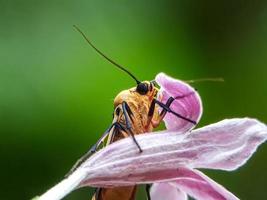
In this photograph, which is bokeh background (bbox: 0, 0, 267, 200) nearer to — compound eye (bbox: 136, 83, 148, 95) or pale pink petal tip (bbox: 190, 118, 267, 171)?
compound eye (bbox: 136, 83, 148, 95)

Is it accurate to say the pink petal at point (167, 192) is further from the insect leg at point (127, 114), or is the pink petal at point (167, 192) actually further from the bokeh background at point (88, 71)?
the bokeh background at point (88, 71)

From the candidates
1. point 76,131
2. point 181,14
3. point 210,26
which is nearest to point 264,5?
point 210,26

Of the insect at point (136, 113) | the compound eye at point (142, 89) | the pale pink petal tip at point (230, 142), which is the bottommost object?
the pale pink petal tip at point (230, 142)

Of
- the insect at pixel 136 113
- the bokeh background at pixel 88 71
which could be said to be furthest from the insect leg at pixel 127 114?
the bokeh background at pixel 88 71

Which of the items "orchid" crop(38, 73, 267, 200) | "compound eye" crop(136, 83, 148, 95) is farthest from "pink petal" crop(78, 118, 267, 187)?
"compound eye" crop(136, 83, 148, 95)

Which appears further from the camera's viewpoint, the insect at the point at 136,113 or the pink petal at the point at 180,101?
the insect at the point at 136,113

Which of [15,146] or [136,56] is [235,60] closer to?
[136,56]
